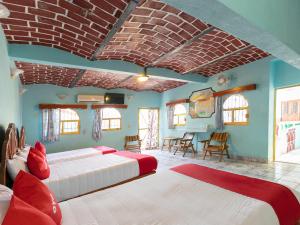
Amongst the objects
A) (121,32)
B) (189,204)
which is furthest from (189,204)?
(121,32)

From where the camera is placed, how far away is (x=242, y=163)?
4461 millimetres

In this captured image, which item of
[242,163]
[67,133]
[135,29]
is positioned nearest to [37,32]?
[135,29]

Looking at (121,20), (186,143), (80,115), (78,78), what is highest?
(121,20)

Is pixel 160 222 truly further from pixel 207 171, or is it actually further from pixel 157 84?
pixel 157 84

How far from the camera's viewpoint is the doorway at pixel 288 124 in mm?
5316

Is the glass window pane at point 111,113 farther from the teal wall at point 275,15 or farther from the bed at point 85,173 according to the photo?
the teal wall at point 275,15

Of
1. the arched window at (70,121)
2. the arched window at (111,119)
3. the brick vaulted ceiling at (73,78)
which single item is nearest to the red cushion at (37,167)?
the brick vaulted ceiling at (73,78)

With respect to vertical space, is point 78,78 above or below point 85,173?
above

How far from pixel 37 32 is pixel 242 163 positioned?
16.9 feet

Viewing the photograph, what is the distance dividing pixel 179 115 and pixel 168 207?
5.79m

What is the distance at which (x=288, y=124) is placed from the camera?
6.04 metres

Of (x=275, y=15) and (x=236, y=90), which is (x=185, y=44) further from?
(x=236, y=90)

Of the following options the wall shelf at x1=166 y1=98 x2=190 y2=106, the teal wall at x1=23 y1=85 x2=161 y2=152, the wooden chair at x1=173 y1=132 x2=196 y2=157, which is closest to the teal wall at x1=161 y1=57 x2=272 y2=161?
the wooden chair at x1=173 y1=132 x2=196 y2=157

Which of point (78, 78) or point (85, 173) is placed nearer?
point (85, 173)
